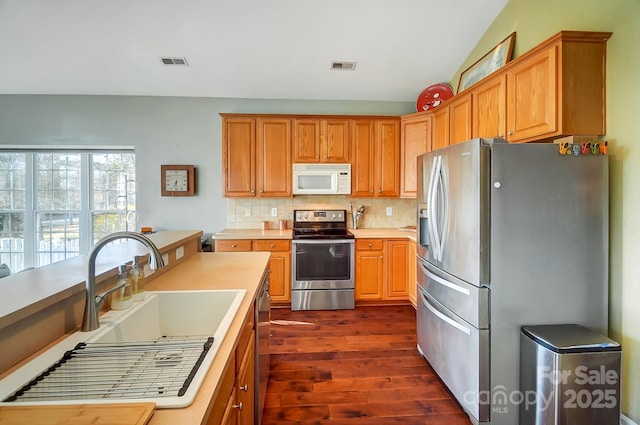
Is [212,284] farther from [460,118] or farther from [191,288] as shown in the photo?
[460,118]

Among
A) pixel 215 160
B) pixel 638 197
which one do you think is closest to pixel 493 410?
pixel 638 197

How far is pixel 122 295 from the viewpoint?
122 cm

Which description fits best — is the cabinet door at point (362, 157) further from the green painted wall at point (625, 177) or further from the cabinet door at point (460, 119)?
the green painted wall at point (625, 177)

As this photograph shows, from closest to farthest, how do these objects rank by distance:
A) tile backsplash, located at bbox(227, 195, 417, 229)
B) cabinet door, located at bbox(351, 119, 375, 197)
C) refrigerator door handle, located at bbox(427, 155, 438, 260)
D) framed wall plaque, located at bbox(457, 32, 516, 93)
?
refrigerator door handle, located at bbox(427, 155, 438, 260)
framed wall plaque, located at bbox(457, 32, 516, 93)
cabinet door, located at bbox(351, 119, 375, 197)
tile backsplash, located at bbox(227, 195, 417, 229)

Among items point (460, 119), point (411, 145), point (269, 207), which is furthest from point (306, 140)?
point (460, 119)

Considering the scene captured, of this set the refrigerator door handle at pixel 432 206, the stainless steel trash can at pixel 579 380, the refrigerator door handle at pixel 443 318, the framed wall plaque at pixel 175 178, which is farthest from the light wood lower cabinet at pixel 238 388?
the framed wall plaque at pixel 175 178

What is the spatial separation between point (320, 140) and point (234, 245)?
165 cm

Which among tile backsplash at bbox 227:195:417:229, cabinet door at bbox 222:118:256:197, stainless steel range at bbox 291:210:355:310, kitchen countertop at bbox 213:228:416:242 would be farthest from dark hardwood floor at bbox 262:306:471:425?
cabinet door at bbox 222:118:256:197

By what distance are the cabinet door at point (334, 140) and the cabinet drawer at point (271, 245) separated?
115 centimetres

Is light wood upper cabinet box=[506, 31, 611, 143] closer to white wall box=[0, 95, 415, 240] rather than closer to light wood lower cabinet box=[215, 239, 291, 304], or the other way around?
white wall box=[0, 95, 415, 240]

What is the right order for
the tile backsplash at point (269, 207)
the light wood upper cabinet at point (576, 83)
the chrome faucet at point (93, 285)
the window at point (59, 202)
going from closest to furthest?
the chrome faucet at point (93, 285) → the light wood upper cabinet at point (576, 83) → the window at point (59, 202) → the tile backsplash at point (269, 207)

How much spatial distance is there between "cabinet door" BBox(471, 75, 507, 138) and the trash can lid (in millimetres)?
1416

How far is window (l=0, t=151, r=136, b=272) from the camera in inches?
157

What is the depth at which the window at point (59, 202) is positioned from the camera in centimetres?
398
